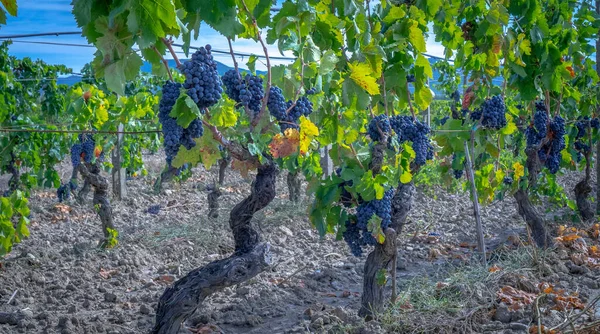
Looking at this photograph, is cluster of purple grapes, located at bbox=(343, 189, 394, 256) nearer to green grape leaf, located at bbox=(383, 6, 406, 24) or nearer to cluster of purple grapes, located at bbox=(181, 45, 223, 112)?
green grape leaf, located at bbox=(383, 6, 406, 24)

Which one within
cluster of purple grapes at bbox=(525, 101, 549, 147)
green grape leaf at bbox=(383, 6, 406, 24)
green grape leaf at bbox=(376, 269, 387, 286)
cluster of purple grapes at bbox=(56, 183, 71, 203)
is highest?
green grape leaf at bbox=(383, 6, 406, 24)

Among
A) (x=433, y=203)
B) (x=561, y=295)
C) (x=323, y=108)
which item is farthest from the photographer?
(x=433, y=203)

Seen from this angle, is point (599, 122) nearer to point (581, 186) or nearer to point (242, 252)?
point (581, 186)

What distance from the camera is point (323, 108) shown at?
3.23m

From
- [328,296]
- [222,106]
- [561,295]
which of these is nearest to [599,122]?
[561,295]

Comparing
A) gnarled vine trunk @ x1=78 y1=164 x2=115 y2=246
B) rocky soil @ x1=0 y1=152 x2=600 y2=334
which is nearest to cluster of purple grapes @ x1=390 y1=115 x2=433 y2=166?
rocky soil @ x1=0 y1=152 x2=600 y2=334

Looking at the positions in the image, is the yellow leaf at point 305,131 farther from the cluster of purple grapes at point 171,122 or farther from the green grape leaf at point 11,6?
the green grape leaf at point 11,6

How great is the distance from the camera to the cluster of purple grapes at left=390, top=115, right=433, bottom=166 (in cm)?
344

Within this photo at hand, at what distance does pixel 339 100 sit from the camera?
362 centimetres

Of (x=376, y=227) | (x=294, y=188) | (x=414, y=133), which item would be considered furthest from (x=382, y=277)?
(x=294, y=188)

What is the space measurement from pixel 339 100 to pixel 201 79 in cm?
143

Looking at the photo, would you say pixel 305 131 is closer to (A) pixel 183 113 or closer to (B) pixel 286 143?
(B) pixel 286 143

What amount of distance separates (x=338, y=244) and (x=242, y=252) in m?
2.58

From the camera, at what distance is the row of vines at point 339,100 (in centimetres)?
228
